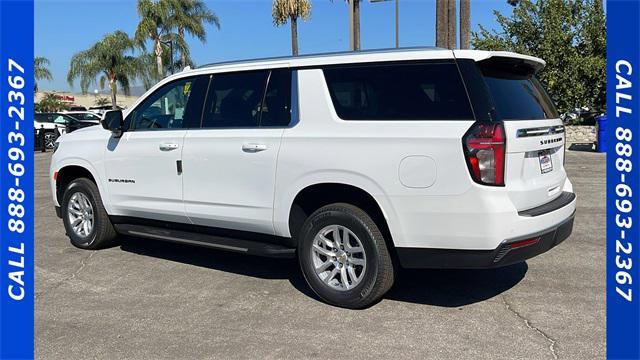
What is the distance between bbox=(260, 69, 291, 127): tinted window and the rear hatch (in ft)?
5.24

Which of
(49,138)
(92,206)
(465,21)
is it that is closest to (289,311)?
(92,206)

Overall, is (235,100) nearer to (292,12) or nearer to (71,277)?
(71,277)

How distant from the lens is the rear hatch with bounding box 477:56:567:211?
3887 millimetres

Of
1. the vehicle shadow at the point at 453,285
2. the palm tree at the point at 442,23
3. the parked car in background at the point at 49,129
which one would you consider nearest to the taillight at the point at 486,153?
the vehicle shadow at the point at 453,285

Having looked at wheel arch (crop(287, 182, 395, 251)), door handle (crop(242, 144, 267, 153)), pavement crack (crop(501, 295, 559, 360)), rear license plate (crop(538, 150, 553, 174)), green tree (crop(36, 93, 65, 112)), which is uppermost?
green tree (crop(36, 93, 65, 112))

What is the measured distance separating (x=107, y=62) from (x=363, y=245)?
145 ft

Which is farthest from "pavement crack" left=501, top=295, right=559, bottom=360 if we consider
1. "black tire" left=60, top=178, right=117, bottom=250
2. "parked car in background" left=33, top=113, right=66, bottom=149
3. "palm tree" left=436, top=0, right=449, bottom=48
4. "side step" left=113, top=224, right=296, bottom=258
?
"parked car in background" left=33, top=113, right=66, bottom=149

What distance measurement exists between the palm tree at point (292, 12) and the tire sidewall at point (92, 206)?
23.1 metres

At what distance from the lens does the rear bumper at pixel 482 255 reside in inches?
153

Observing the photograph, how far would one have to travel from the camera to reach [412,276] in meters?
5.29

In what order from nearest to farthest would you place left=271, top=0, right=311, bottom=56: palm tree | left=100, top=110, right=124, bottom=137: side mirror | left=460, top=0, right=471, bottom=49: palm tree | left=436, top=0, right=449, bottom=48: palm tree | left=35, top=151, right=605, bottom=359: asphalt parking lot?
left=35, top=151, right=605, bottom=359: asphalt parking lot, left=100, top=110, right=124, bottom=137: side mirror, left=436, top=0, right=449, bottom=48: palm tree, left=460, top=0, right=471, bottom=49: palm tree, left=271, top=0, right=311, bottom=56: palm tree

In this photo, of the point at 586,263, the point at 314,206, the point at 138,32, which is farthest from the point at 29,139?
the point at 138,32

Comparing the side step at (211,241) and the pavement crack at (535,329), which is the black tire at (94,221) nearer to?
the side step at (211,241)

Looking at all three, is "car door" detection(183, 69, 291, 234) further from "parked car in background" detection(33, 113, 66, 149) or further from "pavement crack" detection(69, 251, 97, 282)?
"parked car in background" detection(33, 113, 66, 149)
